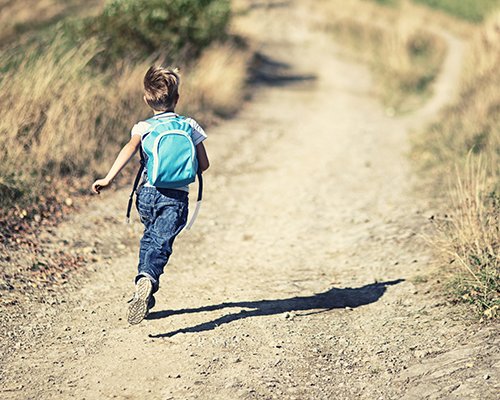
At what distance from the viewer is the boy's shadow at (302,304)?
3.65 m

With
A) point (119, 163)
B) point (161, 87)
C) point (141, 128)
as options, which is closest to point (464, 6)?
point (161, 87)

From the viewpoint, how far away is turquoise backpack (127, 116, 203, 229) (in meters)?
3.00

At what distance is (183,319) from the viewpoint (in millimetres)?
3594

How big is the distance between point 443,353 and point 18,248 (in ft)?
11.6

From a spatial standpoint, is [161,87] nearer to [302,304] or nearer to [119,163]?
[119,163]

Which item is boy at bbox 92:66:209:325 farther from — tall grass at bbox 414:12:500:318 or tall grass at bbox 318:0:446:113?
tall grass at bbox 318:0:446:113

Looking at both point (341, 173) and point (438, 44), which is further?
point (438, 44)

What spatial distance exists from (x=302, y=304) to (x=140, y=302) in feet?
4.44

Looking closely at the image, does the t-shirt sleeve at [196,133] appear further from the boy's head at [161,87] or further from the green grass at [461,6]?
the green grass at [461,6]

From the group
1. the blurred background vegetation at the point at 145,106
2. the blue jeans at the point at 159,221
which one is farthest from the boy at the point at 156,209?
the blurred background vegetation at the point at 145,106

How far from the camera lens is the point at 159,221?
326cm

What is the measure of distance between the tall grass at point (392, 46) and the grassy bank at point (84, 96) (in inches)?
211

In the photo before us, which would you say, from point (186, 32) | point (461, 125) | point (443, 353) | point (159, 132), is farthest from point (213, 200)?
point (186, 32)

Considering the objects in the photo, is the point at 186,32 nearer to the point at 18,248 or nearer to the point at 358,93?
the point at 358,93
